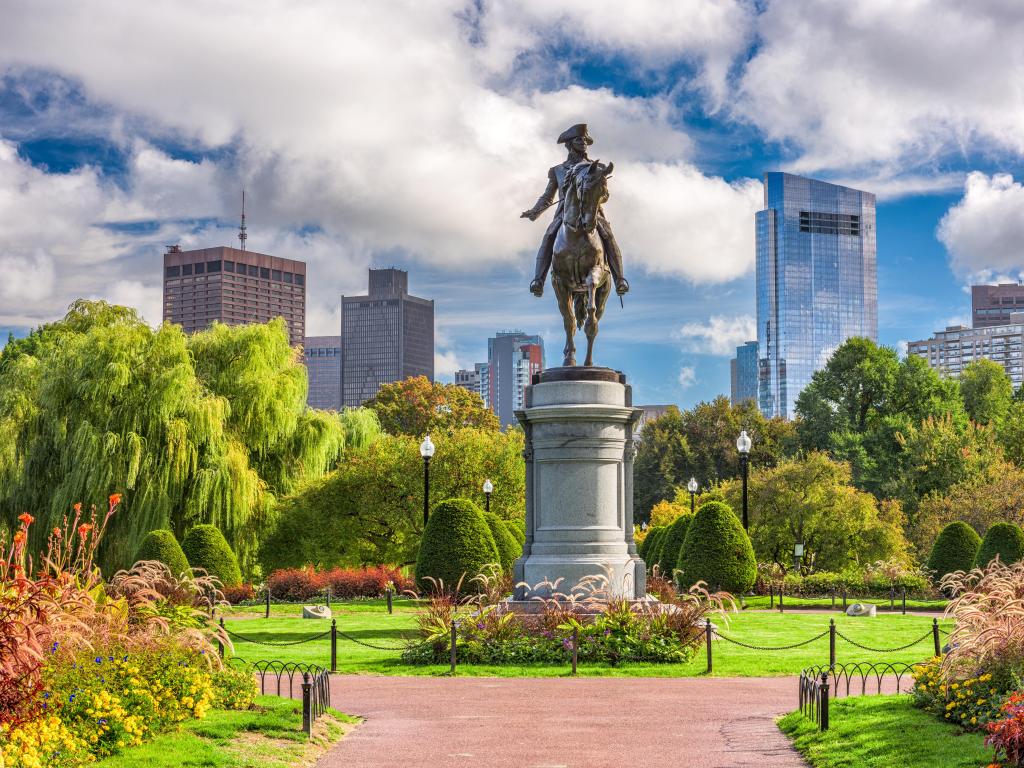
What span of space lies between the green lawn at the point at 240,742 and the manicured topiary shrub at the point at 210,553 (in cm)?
2057

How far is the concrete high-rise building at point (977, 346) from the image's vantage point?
554 ft

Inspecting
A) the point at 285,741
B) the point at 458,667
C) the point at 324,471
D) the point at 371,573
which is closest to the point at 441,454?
the point at 324,471

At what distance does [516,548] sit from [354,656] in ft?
50.5

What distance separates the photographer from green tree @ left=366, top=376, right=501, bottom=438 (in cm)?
7962

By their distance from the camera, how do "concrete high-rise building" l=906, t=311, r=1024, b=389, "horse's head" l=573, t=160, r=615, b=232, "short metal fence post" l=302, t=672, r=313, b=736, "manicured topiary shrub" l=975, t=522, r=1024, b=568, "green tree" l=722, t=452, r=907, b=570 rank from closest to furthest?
"short metal fence post" l=302, t=672, r=313, b=736 → "horse's head" l=573, t=160, r=615, b=232 → "manicured topiary shrub" l=975, t=522, r=1024, b=568 → "green tree" l=722, t=452, r=907, b=570 → "concrete high-rise building" l=906, t=311, r=1024, b=389

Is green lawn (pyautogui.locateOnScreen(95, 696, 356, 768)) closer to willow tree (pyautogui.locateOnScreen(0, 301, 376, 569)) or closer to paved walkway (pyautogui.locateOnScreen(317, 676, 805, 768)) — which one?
paved walkway (pyautogui.locateOnScreen(317, 676, 805, 768))

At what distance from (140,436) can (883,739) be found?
29345 mm

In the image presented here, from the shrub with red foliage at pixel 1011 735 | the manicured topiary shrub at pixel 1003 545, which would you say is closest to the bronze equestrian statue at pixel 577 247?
the shrub with red foliage at pixel 1011 735

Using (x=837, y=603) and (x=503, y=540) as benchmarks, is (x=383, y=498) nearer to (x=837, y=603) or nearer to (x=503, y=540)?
(x=503, y=540)

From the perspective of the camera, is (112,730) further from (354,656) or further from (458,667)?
(354,656)

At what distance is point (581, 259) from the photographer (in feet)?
Answer: 73.9

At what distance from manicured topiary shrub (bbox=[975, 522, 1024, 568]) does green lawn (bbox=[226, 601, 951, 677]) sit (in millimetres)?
4643

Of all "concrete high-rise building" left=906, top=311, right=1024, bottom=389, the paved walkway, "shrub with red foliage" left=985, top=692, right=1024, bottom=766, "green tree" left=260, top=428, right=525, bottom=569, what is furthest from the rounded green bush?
"concrete high-rise building" left=906, top=311, right=1024, bottom=389

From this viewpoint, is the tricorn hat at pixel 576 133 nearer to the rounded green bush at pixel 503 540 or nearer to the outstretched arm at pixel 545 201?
the outstretched arm at pixel 545 201
